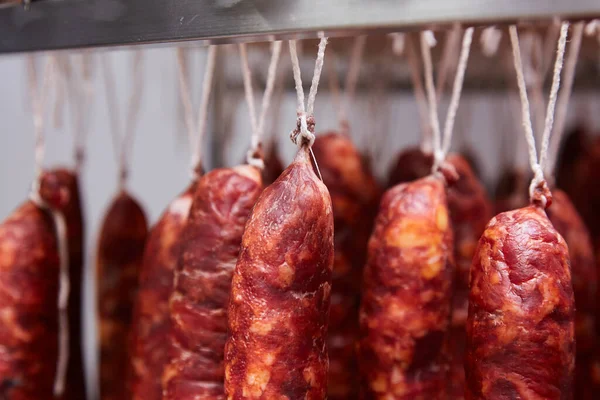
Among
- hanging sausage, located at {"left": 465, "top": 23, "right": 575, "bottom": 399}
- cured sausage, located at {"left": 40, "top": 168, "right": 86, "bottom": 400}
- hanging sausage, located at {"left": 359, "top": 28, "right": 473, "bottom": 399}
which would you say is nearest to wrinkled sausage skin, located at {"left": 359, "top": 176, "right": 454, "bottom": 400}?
hanging sausage, located at {"left": 359, "top": 28, "right": 473, "bottom": 399}

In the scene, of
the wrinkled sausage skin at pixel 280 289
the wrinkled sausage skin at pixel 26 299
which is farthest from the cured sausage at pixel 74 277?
the wrinkled sausage skin at pixel 280 289

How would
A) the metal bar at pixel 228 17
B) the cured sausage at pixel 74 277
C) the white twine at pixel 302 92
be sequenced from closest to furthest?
the metal bar at pixel 228 17, the white twine at pixel 302 92, the cured sausage at pixel 74 277

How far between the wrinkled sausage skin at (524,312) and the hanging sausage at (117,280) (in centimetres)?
104

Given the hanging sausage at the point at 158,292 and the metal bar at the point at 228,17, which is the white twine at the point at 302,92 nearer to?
→ the metal bar at the point at 228,17

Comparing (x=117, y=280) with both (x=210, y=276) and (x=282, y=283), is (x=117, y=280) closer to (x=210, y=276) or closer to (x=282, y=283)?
(x=210, y=276)

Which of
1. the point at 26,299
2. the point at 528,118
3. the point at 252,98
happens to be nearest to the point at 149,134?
the point at 26,299

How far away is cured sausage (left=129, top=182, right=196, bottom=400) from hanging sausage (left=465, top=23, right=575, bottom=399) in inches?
26.0

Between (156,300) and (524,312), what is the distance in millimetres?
775

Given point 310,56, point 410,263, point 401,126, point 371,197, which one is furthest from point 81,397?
point 401,126

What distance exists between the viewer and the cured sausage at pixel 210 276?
4.00ft

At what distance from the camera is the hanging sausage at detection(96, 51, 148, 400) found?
1.80 meters

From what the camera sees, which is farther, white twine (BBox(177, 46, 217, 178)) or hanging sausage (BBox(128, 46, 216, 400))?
hanging sausage (BBox(128, 46, 216, 400))

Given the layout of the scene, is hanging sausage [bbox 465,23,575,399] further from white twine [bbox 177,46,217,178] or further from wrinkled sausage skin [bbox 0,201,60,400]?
wrinkled sausage skin [bbox 0,201,60,400]

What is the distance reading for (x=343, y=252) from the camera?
61.0 inches
